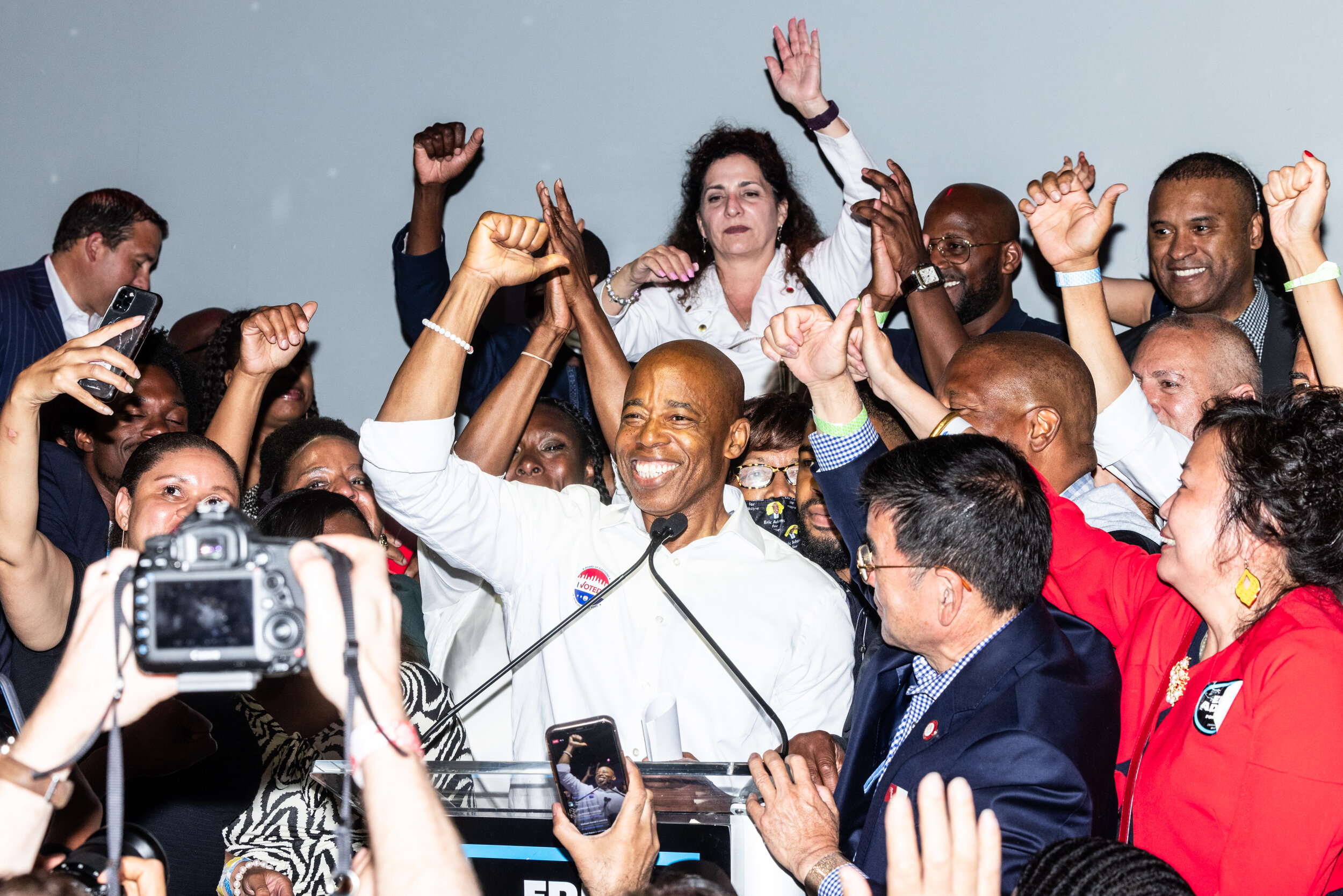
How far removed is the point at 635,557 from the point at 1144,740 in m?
1.17

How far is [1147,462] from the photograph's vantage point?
259 cm

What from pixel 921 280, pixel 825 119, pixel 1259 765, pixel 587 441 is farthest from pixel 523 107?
pixel 1259 765

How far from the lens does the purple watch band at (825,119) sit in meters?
3.93

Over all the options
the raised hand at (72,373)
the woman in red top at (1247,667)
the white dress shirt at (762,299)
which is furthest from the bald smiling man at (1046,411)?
the raised hand at (72,373)

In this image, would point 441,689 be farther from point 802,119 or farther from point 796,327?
point 802,119

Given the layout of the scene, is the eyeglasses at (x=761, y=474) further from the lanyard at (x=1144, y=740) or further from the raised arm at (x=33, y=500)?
the raised arm at (x=33, y=500)

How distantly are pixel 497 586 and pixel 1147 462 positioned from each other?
55.8 inches

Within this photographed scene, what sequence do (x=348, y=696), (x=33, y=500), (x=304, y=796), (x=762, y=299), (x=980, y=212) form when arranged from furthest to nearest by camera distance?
1. (x=980, y=212)
2. (x=762, y=299)
3. (x=33, y=500)
4. (x=304, y=796)
5. (x=348, y=696)

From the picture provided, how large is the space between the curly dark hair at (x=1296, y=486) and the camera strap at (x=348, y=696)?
1.30 meters

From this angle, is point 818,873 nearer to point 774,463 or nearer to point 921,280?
point 774,463

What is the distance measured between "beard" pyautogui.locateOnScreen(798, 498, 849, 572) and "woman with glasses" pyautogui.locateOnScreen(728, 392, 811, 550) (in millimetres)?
88

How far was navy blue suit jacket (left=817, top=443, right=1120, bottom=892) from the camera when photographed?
1.67m

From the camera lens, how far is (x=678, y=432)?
2639 millimetres

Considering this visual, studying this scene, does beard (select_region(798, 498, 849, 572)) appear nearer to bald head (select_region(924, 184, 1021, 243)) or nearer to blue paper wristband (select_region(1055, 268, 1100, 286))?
blue paper wristband (select_region(1055, 268, 1100, 286))
